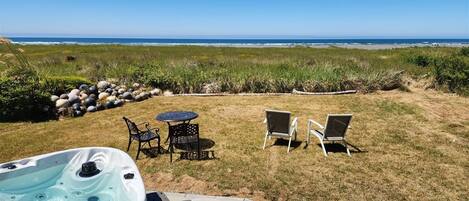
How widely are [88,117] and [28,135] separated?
76.6 inches

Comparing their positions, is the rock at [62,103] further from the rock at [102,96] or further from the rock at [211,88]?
the rock at [211,88]

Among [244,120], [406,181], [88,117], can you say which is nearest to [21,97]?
[88,117]

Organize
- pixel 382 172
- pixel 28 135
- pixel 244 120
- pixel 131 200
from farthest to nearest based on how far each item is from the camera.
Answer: pixel 244 120 < pixel 28 135 < pixel 382 172 < pixel 131 200

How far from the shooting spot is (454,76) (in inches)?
535

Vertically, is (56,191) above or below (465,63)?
below

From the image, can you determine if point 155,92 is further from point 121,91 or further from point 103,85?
point 103,85

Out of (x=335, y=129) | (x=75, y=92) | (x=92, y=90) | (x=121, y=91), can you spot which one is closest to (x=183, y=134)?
(x=335, y=129)

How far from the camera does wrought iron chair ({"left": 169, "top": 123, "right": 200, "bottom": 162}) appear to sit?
6759mm

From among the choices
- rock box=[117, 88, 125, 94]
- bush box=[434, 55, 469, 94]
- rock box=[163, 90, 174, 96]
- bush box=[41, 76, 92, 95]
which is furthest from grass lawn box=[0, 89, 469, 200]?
bush box=[41, 76, 92, 95]

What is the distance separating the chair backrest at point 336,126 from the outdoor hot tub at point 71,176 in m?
3.89

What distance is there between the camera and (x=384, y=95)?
43.3 feet

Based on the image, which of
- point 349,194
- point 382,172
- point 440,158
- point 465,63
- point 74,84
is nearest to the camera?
point 349,194

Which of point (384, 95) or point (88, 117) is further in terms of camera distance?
point (384, 95)

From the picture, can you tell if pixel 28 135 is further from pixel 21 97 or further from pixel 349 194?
pixel 349 194
